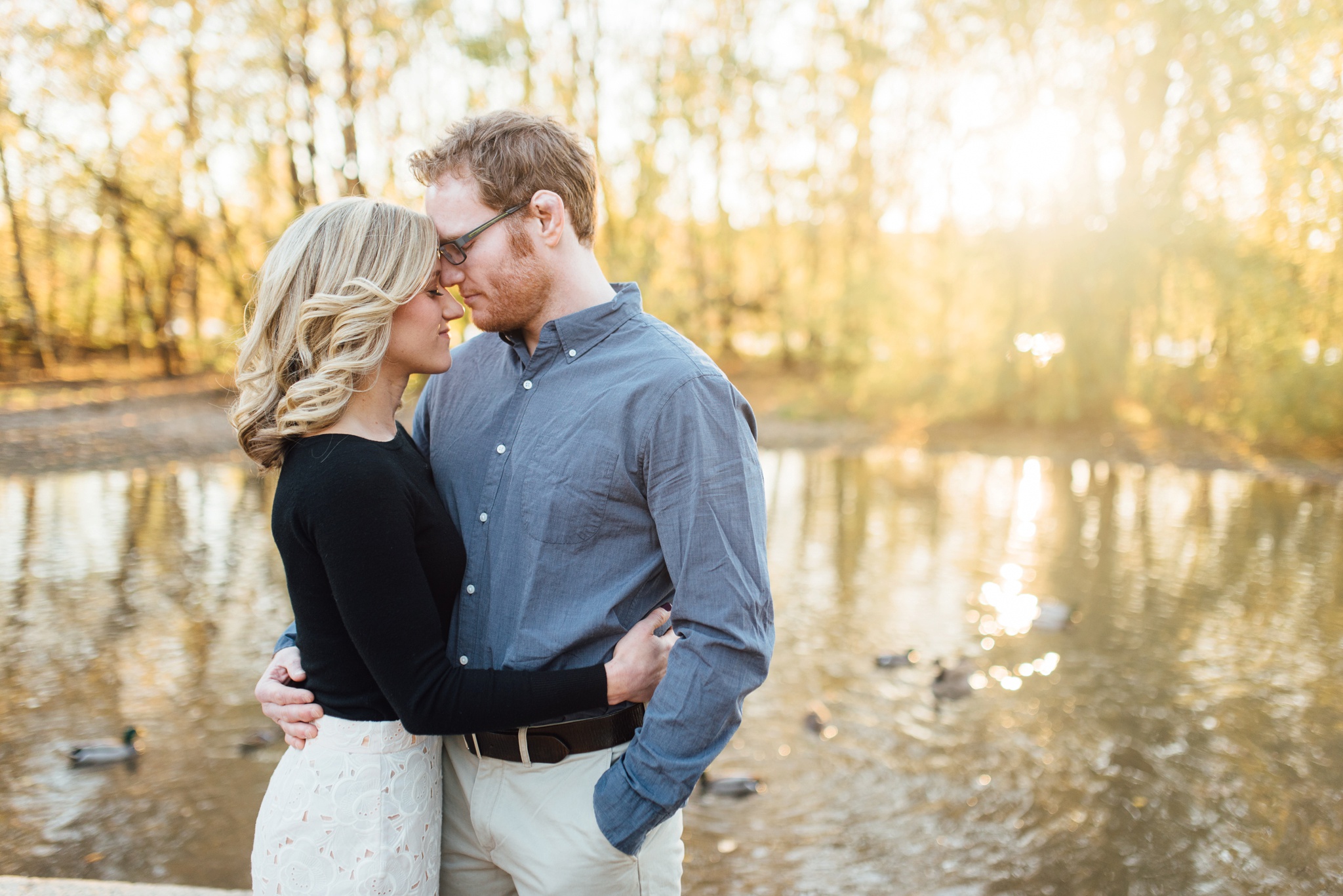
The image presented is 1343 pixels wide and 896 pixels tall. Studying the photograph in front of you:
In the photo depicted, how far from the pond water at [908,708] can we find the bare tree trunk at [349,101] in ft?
29.7

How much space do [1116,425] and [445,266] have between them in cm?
1850

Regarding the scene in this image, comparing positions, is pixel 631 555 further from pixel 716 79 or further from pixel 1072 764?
pixel 716 79

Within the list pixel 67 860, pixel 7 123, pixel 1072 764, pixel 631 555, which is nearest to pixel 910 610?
pixel 1072 764

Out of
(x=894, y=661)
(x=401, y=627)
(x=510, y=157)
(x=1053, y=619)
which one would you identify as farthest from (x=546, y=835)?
(x=1053, y=619)

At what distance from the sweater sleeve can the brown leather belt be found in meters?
0.10

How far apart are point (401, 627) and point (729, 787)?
12.9 ft

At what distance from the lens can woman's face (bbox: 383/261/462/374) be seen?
1896 mm

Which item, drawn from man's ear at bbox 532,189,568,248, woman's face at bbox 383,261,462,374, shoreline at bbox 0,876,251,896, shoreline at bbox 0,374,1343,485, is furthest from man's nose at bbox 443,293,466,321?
shoreline at bbox 0,374,1343,485

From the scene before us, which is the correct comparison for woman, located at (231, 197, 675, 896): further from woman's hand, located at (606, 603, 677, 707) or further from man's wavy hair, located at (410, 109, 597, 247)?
man's wavy hair, located at (410, 109, 597, 247)

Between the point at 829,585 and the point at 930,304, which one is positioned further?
the point at 930,304

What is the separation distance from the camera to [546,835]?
1850 millimetres

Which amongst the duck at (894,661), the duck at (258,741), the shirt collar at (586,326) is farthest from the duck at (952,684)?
the shirt collar at (586,326)

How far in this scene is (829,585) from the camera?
909cm

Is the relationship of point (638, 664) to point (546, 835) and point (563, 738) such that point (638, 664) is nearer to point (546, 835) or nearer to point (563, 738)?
point (563, 738)
